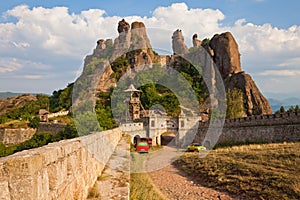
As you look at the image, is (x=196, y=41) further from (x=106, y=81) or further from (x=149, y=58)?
(x=106, y=81)

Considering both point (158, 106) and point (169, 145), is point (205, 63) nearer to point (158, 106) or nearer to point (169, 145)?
point (158, 106)

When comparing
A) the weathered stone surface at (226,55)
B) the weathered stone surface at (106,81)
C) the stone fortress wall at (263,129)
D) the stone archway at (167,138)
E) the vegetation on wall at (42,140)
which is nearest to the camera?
the stone fortress wall at (263,129)

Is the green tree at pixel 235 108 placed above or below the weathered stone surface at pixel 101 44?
below

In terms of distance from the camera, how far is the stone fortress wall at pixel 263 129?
22.1m

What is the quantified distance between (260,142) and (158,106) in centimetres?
2452

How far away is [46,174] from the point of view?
9.91 feet

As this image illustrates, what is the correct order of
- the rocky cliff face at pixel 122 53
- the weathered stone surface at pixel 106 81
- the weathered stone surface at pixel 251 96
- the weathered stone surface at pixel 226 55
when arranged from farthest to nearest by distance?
the rocky cliff face at pixel 122 53
the weathered stone surface at pixel 106 81
the weathered stone surface at pixel 226 55
the weathered stone surface at pixel 251 96

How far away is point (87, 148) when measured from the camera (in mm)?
5637

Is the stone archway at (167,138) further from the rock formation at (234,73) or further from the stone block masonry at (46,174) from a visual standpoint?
the stone block masonry at (46,174)

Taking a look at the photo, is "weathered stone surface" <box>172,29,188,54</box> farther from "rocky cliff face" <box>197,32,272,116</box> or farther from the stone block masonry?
the stone block masonry

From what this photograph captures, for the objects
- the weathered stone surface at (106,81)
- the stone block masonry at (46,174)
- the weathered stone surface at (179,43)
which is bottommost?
the stone block masonry at (46,174)

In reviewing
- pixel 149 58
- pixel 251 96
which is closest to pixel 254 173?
pixel 251 96

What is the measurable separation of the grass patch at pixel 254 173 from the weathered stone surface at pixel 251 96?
78.5ft

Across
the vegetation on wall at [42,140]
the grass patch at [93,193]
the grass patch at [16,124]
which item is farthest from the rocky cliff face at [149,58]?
the grass patch at [93,193]
